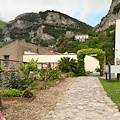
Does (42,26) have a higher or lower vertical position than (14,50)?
higher

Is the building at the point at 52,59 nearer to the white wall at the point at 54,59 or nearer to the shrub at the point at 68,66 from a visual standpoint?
the white wall at the point at 54,59

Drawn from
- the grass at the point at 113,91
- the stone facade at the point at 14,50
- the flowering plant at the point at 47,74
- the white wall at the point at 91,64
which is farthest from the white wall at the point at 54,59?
the grass at the point at 113,91

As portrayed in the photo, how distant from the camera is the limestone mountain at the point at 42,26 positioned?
11859cm

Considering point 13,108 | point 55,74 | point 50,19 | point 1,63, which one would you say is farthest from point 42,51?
point 50,19

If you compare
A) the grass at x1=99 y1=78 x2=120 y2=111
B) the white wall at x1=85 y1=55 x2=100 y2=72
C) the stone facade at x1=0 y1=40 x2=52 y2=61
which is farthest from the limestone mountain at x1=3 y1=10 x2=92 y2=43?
the grass at x1=99 y1=78 x2=120 y2=111

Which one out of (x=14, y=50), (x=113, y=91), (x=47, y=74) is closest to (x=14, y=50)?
(x=14, y=50)

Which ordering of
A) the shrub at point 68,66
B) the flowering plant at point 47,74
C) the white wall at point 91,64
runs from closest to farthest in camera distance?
1. the flowering plant at point 47,74
2. the shrub at point 68,66
3. the white wall at point 91,64

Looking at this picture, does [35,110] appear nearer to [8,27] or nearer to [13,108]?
[13,108]

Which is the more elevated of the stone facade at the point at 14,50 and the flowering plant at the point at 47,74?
the stone facade at the point at 14,50

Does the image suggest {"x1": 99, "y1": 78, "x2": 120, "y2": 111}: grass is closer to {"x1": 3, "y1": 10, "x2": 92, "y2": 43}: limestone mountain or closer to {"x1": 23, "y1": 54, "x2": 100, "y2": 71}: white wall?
{"x1": 23, "y1": 54, "x2": 100, "y2": 71}: white wall

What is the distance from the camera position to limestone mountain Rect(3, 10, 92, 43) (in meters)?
119

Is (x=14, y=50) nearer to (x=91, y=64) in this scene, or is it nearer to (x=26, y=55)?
(x=26, y=55)

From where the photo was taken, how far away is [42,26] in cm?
12938

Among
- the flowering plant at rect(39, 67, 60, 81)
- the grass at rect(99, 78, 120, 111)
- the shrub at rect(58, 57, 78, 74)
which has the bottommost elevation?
the grass at rect(99, 78, 120, 111)
